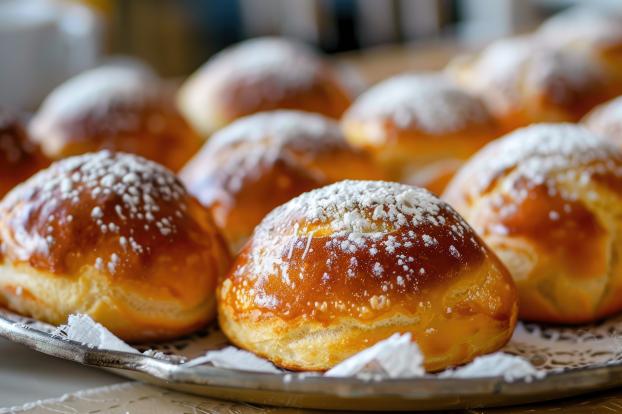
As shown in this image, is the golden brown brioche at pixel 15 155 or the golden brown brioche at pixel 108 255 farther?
the golden brown brioche at pixel 15 155

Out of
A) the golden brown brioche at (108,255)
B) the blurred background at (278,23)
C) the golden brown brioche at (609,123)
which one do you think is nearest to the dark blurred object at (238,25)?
the blurred background at (278,23)

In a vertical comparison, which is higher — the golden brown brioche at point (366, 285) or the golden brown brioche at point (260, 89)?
the golden brown brioche at point (260, 89)

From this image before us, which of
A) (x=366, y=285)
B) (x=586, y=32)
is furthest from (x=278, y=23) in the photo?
(x=366, y=285)

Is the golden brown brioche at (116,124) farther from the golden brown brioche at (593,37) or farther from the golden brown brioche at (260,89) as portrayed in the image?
the golden brown brioche at (593,37)

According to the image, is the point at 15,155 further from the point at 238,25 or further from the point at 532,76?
the point at 238,25

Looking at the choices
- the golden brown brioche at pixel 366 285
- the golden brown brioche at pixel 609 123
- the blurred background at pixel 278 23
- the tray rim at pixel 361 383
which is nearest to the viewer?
the tray rim at pixel 361 383

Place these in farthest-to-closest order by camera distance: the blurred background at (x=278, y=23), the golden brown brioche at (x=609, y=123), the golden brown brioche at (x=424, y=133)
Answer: the blurred background at (x=278, y=23) → the golden brown brioche at (x=424, y=133) → the golden brown brioche at (x=609, y=123)
